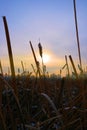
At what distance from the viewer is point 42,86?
8.92ft

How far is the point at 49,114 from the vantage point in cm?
237

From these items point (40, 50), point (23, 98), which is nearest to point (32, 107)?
point (23, 98)

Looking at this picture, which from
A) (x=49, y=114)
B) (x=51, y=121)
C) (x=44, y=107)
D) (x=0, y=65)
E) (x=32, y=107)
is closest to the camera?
(x=51, y=121)

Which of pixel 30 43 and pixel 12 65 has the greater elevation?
pixel 30 43

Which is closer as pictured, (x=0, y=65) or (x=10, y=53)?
(x=10, y=53)

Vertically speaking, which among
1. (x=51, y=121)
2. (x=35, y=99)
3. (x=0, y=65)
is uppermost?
(x=0, y=65)

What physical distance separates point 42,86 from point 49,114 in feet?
1.31

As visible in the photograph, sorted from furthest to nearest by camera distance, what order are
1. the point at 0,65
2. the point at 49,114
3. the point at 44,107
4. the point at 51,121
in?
1. the point at 44,107
2. the point at 49,114
3. the point at 0,65
4. the point at 51,121

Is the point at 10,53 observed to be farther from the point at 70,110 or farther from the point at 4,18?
the point at 70,110

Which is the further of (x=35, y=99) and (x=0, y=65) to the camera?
(x=35, y=99)

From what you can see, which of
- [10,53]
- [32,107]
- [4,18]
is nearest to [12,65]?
[10,53]

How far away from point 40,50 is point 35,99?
0.86m

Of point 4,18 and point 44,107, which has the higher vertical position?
point 4,18

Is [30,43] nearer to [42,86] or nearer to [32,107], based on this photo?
→ [42,86]
